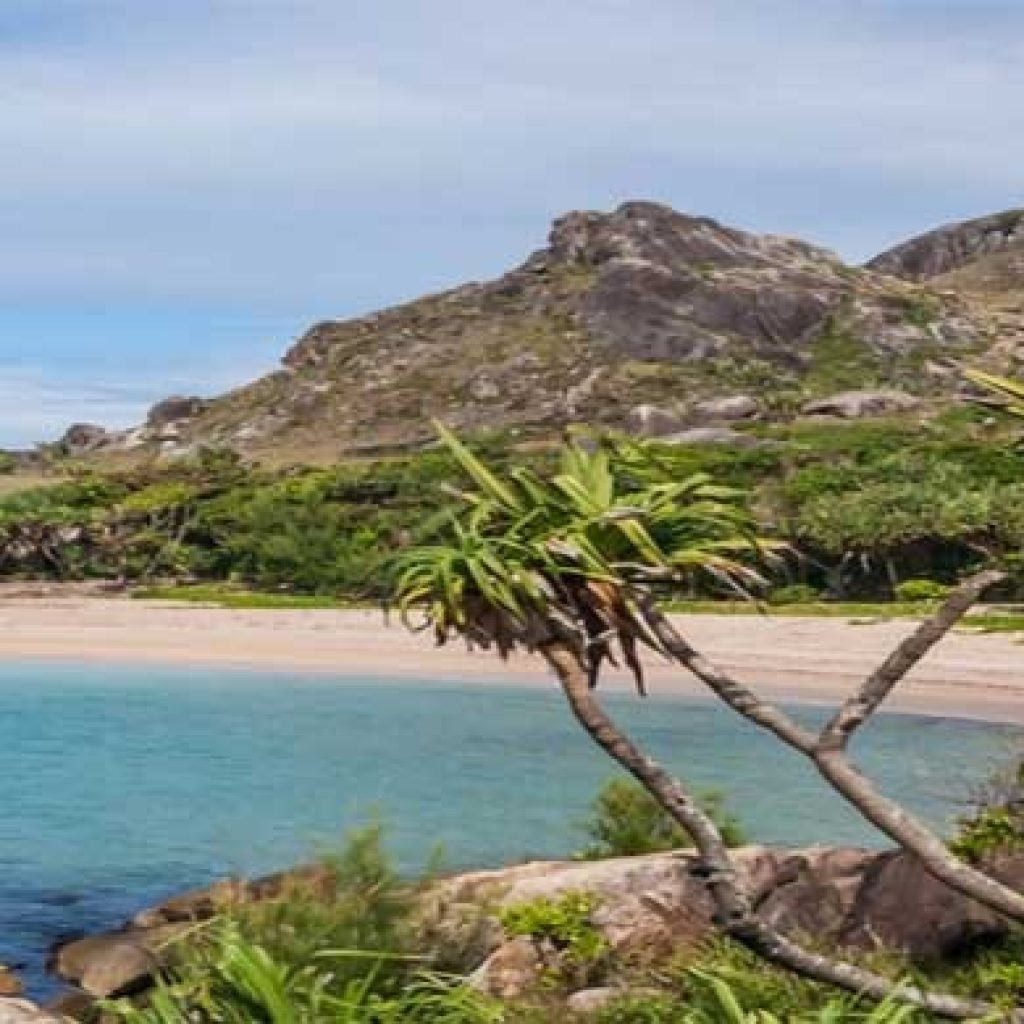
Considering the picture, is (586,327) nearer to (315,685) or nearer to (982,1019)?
(315,685)

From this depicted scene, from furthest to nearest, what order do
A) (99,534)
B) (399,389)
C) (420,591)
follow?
(399,389), (99,534), (420,591)

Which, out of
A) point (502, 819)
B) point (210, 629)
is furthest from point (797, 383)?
point (502, 819)

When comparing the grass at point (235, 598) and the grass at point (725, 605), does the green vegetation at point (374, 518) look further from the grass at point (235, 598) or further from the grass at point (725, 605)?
the grass at point (725, 605)

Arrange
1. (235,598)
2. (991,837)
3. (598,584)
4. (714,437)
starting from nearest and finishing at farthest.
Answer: (598,584)
(991,837)
(235,598)
(714,437)

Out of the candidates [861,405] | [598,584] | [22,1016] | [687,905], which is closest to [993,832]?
[687,905]

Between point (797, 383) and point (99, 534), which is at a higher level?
point (797, 383)

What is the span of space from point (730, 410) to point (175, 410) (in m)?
62.8

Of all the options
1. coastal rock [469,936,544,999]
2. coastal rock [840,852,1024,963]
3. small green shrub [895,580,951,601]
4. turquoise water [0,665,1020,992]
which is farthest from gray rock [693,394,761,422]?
coastal rock [840,852,1024,963]

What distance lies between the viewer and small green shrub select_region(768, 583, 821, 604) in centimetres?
6007

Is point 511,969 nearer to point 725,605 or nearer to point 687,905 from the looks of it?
point 687,905

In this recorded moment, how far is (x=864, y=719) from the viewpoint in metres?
7.97

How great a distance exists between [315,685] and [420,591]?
39891mm

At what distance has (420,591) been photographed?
25.7 feet

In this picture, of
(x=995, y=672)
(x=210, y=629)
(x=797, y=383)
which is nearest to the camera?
(x=995, y=672)
